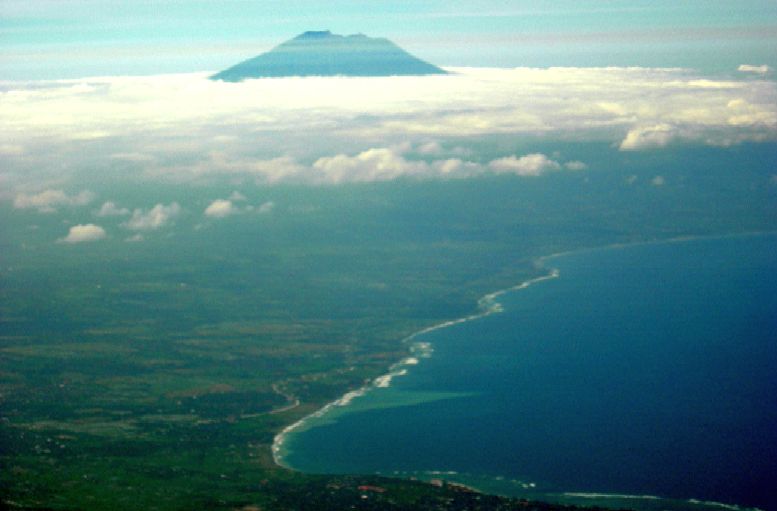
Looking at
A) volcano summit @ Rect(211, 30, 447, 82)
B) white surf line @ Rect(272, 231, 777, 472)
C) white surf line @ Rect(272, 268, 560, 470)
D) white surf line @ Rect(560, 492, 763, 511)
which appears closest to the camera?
white surf line @ Rect(560, 492, 763, 511)

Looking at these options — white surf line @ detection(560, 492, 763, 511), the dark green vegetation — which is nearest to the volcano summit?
the dark green vegetation

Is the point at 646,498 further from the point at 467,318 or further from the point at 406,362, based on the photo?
the point at 467,318

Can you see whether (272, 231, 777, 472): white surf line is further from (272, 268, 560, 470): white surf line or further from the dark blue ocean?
the dark blue ocean

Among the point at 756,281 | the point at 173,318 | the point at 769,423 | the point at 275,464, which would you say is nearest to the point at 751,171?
the point at 756,281

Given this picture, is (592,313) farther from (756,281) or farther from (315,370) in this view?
(315,370)

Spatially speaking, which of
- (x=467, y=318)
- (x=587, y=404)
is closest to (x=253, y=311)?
(x=467, y=318)

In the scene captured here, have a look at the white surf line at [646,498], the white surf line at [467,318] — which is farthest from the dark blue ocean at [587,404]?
the white surf line at [467,318]

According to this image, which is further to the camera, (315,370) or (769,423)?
(315,370)
